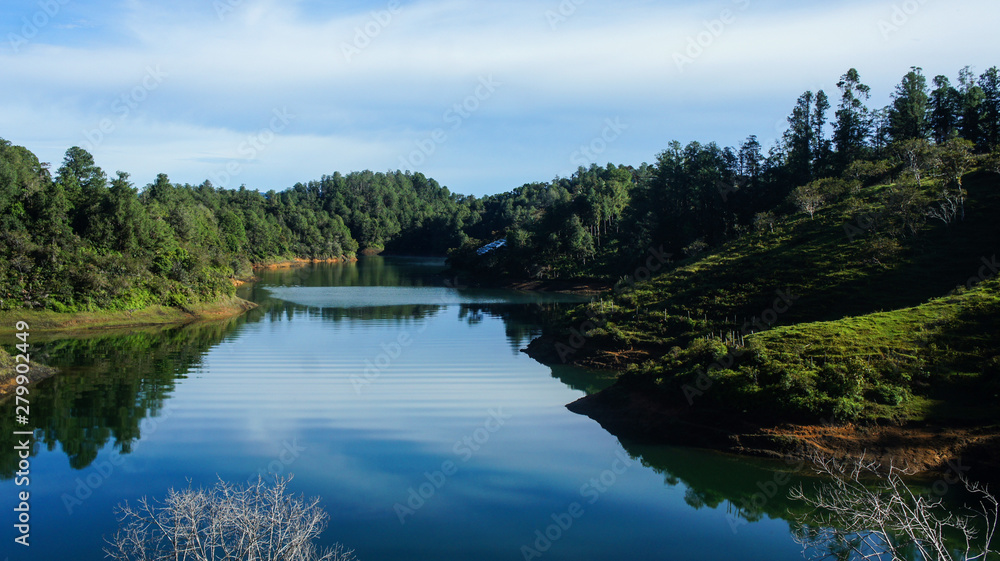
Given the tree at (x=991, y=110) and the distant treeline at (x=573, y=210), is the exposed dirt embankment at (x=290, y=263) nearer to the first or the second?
the distant treeline at (x=573, y=210)

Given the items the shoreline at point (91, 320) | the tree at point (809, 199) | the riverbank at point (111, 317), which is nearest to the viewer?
the shoreline at point (91, 320)

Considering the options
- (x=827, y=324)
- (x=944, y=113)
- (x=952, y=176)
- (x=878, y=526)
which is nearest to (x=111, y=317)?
(x=827, y=324)

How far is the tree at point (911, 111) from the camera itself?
59.0 meters

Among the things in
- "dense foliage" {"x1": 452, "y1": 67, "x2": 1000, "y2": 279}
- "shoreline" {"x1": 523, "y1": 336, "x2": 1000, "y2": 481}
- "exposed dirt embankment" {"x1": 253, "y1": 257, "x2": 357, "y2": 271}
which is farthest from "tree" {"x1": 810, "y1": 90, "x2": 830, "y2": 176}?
"exposed dirt embankment" {"x1": 253, "y1": 257, "x2": 357, "y2": 271}

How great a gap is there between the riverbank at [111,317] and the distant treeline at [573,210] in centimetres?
62

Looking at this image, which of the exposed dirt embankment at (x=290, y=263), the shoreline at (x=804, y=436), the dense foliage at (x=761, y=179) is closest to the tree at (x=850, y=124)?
the dense foliage at (x=761, y=179)

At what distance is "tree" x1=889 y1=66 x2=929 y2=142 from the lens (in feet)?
194

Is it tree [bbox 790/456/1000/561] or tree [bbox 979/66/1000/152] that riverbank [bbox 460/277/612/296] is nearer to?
tree [bbox 979/66/1000/152]

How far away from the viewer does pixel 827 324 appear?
2689 centimetres

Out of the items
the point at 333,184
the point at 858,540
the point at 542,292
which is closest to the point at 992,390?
the point at 858,540

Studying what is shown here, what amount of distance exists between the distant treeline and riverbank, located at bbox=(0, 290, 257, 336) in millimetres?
625

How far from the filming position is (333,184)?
179250 millimetres

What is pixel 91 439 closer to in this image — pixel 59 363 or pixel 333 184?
pixel 59 363

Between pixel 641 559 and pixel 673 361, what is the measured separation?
471 inches
